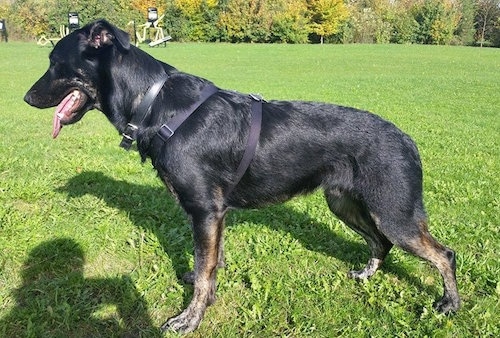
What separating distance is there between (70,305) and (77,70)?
6.20 ft

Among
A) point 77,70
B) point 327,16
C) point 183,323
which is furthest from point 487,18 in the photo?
point 183,323

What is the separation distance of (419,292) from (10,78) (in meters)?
19.6

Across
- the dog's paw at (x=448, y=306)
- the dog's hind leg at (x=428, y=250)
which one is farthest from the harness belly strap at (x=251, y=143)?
the dog's paw at (x=448, y=306)

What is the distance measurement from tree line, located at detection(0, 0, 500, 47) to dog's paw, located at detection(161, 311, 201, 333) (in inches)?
2518

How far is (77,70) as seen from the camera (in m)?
3.32

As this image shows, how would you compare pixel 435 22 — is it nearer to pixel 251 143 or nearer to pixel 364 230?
pixel 364 230

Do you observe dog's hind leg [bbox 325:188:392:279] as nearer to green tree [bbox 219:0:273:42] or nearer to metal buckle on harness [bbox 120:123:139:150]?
metal buckle on harness [bbox 120:123:139:150]

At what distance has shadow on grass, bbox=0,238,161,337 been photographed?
320 cm

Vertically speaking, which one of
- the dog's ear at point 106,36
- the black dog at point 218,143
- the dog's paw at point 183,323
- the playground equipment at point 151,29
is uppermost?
the dog's ear at point 106,36

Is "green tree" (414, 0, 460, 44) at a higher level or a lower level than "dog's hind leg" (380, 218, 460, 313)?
lower

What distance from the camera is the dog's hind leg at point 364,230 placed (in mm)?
3818

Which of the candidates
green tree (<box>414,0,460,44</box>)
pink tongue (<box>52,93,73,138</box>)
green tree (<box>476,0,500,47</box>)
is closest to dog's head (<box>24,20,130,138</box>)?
pink tongue (<box>52,93,73,138</box>)

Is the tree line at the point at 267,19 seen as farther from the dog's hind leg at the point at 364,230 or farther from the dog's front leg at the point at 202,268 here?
the dog's front leg at the point at 202,268

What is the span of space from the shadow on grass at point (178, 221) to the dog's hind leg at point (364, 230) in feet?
0.62
